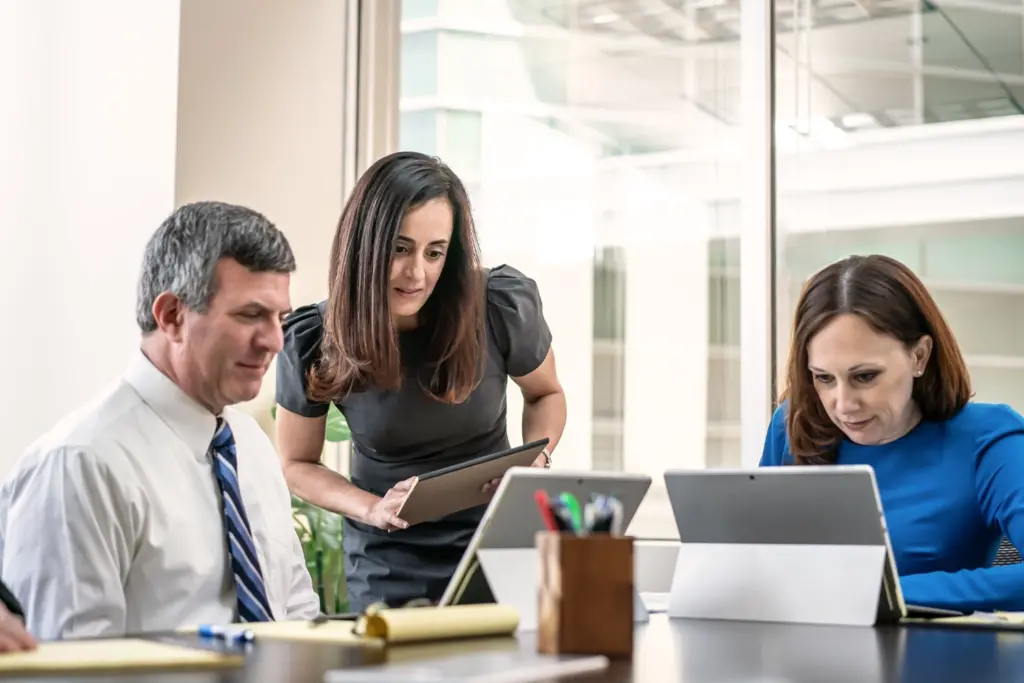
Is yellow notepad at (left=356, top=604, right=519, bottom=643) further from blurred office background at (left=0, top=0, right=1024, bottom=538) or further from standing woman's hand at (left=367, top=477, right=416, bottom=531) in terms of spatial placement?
blurred office background at (left=0, top=0, right=1024, bottom=538)

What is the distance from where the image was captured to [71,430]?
170 cm

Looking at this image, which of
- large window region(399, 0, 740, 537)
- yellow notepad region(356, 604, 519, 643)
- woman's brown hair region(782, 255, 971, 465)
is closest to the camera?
yellow notepad region(356, 604, 519, 643)

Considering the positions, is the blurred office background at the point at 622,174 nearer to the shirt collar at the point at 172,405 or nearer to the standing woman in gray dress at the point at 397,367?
the standing woman in gray dress at the point at 397,367

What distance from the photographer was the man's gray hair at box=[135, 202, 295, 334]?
1.78 meters

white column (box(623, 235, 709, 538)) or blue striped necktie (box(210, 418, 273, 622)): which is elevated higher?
white column (box(623, 235, 709, 538))

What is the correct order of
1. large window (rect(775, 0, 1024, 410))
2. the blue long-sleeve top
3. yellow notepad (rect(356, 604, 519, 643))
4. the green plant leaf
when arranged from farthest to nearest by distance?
1. the green plant leaf
2. large window (rect(775, 0, 1024, 410))
3. the blue long-sleeve top
4. yellow notepad (rect(356, 604, 519, 643))

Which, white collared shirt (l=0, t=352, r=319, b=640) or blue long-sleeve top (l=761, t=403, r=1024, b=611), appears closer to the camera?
white collared shirt (l=0, t=352, r=319, b=640)

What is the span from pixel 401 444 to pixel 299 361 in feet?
0.83

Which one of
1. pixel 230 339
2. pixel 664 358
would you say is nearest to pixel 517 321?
pixel 230 339

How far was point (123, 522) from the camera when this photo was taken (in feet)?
5.50

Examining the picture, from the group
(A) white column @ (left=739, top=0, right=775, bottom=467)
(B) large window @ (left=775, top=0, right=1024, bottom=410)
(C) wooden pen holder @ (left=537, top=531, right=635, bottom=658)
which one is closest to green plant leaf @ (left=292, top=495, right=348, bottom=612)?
(A) white column @ (left=739, top=0, right=775, bottom=467)

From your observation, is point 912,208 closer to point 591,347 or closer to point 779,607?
point 591,347

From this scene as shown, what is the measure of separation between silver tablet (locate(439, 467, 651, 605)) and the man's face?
44cm

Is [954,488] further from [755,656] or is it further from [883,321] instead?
[755,656]
